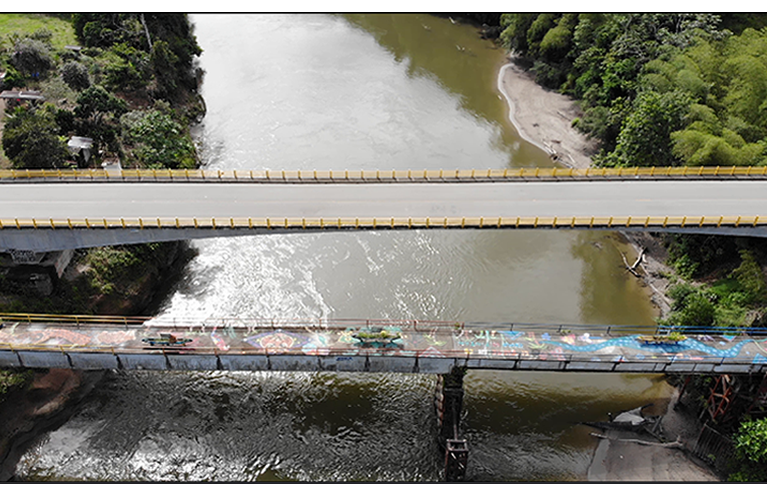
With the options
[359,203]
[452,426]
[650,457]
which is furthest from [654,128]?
[452,426]

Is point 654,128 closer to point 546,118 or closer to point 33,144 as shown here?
point 546,118

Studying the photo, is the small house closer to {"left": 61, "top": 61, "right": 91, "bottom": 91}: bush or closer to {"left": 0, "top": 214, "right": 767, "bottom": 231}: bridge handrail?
{"left": 61, "top": 61, "right": 91, "bottom": 91}: bush

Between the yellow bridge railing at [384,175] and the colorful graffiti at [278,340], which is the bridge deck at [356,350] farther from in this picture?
the yellow bridge railing at [384,175]

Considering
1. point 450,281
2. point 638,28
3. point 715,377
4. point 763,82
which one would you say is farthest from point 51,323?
point 638,28

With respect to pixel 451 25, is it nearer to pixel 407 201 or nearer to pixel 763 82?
pixel 763 82

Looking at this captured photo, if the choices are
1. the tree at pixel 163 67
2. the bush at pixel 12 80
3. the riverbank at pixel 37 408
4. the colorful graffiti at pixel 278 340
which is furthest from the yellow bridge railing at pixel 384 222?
the tree at pixel 163 67
